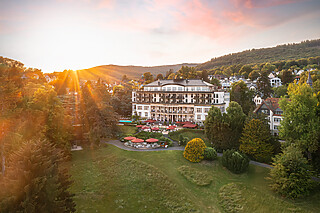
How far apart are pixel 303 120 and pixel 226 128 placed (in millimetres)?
13984

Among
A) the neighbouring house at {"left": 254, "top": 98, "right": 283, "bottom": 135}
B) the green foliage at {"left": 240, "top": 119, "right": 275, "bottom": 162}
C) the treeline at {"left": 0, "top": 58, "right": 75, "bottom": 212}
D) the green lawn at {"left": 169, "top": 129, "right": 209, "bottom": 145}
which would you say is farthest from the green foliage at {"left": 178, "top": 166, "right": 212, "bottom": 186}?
the neighbouring house at {"left": 254, "top": 98, "right": 283, "bottom": 135}

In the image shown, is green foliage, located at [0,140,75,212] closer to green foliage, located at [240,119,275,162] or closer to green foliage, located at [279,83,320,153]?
green foliage, located at [240,119,275,162]

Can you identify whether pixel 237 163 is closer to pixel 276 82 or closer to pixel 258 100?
pixel 258 100

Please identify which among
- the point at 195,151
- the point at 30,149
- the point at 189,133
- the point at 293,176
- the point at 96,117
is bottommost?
the point at 189,133

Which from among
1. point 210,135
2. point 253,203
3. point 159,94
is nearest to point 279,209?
point 253,203

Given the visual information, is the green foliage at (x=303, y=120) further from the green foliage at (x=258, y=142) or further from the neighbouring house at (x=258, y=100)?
the neighbouring house at (x=258, y=100)

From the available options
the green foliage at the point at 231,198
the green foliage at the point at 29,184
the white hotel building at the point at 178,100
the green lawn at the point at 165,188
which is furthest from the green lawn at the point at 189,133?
the green foliage at the point at 29,184

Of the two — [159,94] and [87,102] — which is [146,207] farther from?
[159,94]

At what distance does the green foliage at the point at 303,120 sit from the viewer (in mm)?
29916

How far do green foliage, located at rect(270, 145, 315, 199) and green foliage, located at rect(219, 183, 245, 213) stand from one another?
4.91 metres

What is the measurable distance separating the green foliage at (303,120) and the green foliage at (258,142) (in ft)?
14.0

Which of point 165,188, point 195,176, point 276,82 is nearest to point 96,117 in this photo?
point 165,188

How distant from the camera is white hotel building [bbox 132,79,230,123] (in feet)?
231

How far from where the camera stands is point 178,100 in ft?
249
